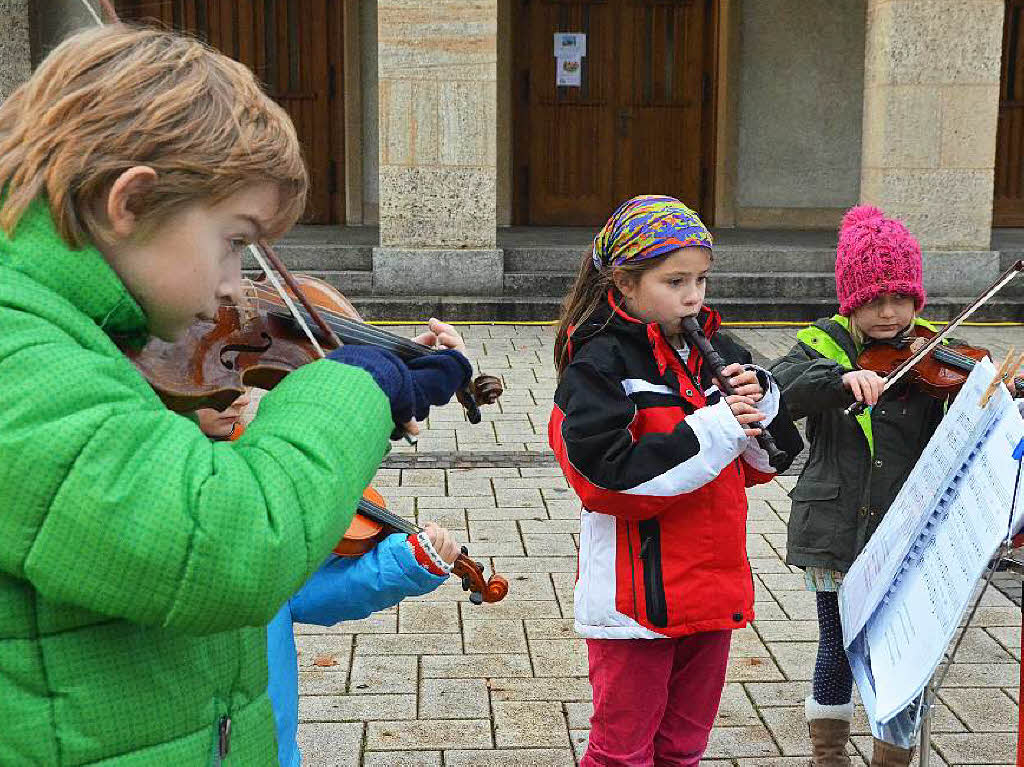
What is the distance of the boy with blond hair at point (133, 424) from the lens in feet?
3.97

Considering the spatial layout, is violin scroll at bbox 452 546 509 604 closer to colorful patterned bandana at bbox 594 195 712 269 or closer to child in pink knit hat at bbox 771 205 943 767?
colorful patterned bandana at bbox 594 195 712 269

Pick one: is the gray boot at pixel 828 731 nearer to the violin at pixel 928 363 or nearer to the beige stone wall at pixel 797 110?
the violin at pixel 928 363

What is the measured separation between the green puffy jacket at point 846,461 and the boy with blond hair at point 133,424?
72.9 inches

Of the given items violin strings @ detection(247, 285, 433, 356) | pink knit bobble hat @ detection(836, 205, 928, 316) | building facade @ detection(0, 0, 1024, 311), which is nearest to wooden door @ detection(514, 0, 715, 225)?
building facade @ detection(0, 0, 1024, 311)

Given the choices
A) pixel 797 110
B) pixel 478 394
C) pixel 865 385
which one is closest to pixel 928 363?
pixel 865 385

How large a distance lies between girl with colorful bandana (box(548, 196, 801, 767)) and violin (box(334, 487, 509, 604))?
0.28m

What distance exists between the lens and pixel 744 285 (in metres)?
11.0

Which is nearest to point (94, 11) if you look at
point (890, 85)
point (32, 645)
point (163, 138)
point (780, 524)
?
point (163, 138)

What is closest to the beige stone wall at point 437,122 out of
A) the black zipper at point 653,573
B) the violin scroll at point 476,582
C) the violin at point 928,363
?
the violin at point 928,363

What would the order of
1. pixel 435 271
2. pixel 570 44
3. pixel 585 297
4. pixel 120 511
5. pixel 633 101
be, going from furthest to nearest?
pixel 633 101
pixel 570 44
pixel 435 271
pixel 585 297
pixel 120 511

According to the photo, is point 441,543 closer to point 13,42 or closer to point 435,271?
point 435,271

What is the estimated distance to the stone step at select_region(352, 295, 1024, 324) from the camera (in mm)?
10344

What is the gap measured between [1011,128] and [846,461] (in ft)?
Result: 39.6

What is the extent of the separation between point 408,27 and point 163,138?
30.3ft
